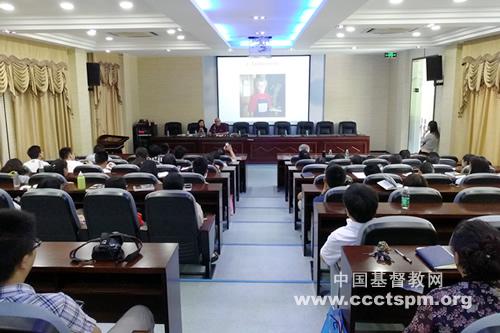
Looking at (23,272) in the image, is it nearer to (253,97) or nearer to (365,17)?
(365,17)

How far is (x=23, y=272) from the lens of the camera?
4.83ft

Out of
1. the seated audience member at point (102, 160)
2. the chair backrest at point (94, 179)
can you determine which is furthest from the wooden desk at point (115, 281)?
the seated audience member at point (102, 160)

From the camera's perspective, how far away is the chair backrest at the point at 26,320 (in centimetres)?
120

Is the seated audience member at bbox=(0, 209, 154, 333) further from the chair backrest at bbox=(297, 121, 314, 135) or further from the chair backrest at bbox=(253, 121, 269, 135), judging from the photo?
the chair backrest at bbox=(297, 121, 314, 135)

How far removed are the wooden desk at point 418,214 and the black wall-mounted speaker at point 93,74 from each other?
7491 mm

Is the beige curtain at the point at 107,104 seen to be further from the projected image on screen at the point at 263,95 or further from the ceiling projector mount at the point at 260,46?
the ceiling projector mount at the point at 260,46

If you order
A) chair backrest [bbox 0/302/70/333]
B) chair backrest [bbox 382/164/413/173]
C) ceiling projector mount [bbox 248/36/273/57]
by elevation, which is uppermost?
ceiling projector mount [bbox 248/36/273/57]

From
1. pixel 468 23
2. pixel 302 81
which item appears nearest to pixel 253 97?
pixel 302 81

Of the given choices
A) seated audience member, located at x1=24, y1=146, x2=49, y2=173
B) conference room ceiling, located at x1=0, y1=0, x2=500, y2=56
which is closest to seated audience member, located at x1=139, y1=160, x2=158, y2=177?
seated audience member, located at x1=24, y1=146, x2=49, y2=173

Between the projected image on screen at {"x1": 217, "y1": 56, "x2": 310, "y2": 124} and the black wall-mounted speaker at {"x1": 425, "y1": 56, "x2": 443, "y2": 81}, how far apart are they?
3.79 m

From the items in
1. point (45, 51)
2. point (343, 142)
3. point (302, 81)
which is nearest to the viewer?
point (45, 51)

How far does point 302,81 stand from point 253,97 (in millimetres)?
1528

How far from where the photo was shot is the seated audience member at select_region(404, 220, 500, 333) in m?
1.48

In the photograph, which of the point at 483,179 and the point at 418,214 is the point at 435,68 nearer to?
the point at 483,179
